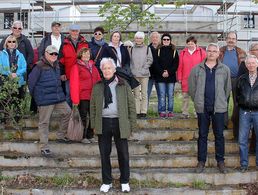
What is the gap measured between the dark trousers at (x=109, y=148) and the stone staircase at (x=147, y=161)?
280 mm

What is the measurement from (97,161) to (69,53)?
2159 millimetres

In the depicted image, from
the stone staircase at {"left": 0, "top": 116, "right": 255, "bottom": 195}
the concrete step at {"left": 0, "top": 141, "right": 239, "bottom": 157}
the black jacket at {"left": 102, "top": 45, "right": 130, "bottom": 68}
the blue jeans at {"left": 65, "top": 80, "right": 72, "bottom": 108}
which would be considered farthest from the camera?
the black jacket at {"left": 102, "top": 45, "right": 130, "bottom": 68}

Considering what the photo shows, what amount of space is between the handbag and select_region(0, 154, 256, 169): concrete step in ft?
1.25

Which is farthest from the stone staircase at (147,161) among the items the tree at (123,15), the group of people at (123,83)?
the tree at (123,15)

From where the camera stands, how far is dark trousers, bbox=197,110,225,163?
23.0ft

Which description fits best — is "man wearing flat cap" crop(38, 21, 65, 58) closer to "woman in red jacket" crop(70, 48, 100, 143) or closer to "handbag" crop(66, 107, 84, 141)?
"woman in red jacket" crop(70, 48, 100, 143)

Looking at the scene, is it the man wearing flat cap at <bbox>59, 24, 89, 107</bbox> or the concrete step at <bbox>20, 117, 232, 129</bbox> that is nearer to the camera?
the man wearing flat cap at <bbox>59, 24, 89, 107</bbox>

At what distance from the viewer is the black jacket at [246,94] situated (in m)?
6.99

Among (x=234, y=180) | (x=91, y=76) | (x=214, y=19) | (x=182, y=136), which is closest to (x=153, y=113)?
(x=182, y=136)

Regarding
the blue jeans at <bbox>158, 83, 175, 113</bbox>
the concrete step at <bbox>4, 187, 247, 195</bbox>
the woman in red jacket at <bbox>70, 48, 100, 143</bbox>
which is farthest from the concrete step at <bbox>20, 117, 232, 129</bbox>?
the concrete step at <bbox>4, 187, 247, 195</bbox>

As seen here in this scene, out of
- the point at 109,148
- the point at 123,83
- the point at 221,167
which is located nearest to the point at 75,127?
the point at 109,148

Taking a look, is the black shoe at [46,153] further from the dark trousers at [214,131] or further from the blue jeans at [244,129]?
the blue jeans at [244,129]

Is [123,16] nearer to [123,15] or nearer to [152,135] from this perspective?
[123,15]

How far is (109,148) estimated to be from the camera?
6.61 m
